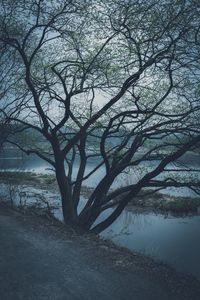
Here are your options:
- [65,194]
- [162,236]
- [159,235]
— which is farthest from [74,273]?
[159,235]

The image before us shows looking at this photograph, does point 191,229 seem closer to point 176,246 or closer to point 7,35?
point 176,246

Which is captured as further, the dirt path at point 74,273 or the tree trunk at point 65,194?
the tree trunk at point 65,194

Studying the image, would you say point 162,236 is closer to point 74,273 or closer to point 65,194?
point 65,194

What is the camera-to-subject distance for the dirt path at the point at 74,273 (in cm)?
571

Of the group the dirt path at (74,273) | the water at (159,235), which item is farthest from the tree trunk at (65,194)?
the dirt path at (74,273)

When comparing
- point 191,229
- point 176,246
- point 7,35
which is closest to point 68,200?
point 7,35

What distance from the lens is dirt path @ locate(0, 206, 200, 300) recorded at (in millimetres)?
5710

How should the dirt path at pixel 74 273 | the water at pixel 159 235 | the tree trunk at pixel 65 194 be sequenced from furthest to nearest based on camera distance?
the water at pixel 159 235 → the tree trunk at pixel 65 194 → the dirt path at pixel 74 273

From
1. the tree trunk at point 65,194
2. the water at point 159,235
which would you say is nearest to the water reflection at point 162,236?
the water at point 159,235

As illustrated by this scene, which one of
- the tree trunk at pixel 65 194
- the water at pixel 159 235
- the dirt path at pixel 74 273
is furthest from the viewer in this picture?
the water at pixel 159 235

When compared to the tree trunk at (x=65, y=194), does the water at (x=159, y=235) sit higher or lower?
lower

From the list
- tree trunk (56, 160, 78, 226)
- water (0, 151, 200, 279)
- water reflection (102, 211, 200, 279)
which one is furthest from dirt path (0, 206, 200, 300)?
water reflection (102, 211, 200, 279)

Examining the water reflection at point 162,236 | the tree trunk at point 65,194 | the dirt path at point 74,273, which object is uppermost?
the tree trunk at point 65,194

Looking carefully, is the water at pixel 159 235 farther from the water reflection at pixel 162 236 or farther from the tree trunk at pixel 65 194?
the tree trunk at pixel 65 194
